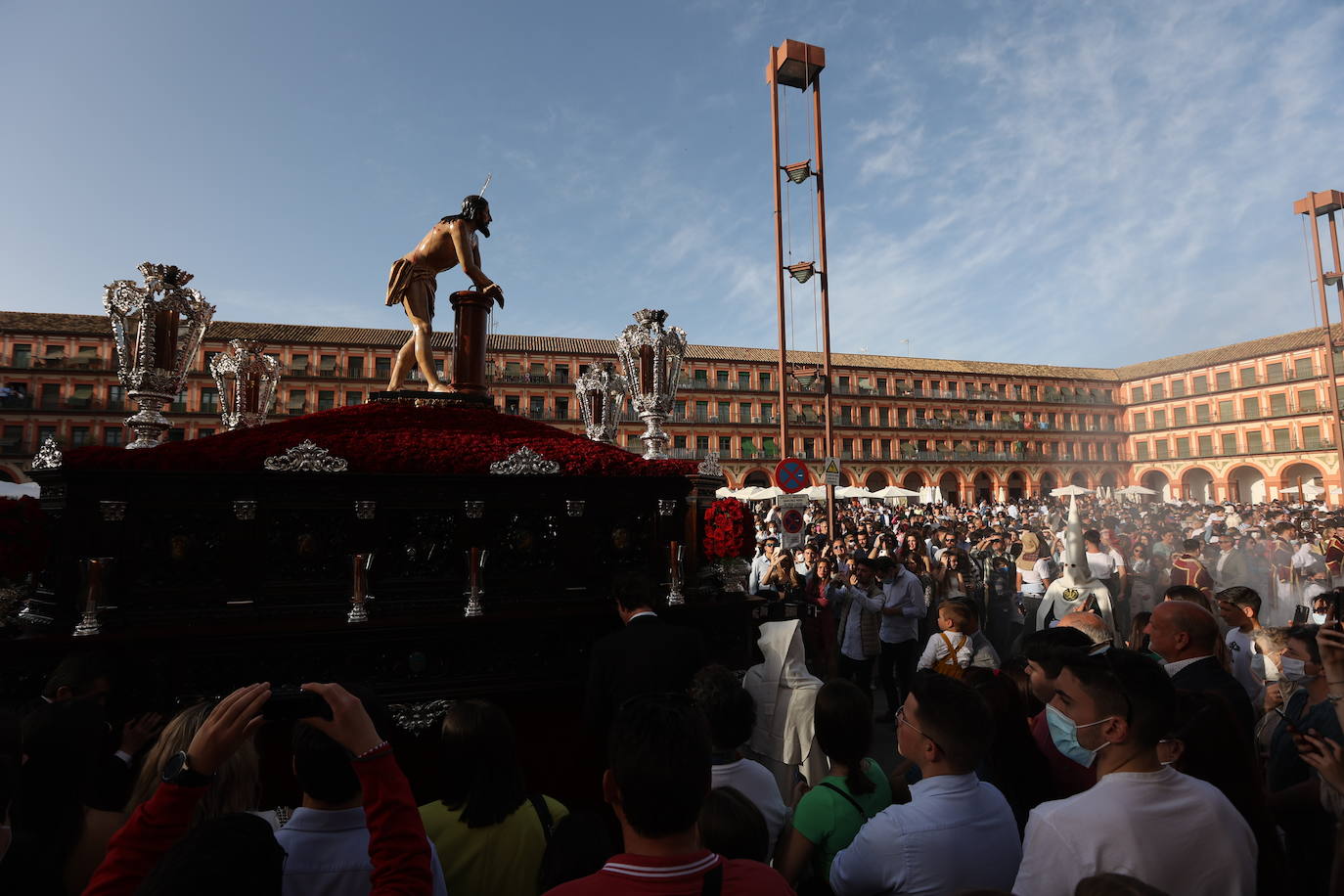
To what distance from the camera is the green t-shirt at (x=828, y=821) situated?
2561mm

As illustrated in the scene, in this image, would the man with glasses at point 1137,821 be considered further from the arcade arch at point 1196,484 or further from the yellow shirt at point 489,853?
the arcade arch at point 1196,484

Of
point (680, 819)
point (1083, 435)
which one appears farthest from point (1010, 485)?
point (680, 819)

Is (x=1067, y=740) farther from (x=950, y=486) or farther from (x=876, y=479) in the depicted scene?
(x=950, y=486)

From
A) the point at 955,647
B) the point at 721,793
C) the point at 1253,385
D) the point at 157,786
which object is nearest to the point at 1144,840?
the point at 721,793

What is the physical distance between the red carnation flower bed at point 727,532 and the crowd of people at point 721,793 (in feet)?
7.37

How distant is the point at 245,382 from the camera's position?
32.2ft

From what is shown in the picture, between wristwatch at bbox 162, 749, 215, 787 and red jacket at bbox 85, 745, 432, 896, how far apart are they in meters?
0.02

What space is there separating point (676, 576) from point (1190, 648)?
3547mm

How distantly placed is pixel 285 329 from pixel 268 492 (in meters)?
47.3

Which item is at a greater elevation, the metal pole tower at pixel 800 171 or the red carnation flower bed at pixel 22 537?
the metal pole tower at pixel 800 171

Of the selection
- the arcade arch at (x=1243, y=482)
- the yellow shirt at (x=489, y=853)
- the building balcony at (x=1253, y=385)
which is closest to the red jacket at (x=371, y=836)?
the yellow shirt at (x=489, y=853)

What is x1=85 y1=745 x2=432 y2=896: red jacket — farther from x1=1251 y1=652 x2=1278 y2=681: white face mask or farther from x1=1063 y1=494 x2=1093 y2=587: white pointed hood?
x1=1063 y1=494 x2=1093 y2=587: white pointed hood

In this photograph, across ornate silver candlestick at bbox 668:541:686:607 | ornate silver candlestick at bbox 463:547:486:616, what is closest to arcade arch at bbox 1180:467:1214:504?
ornate silver candlestick at bbox 668:541:686:607

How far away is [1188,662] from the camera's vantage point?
143 inches
